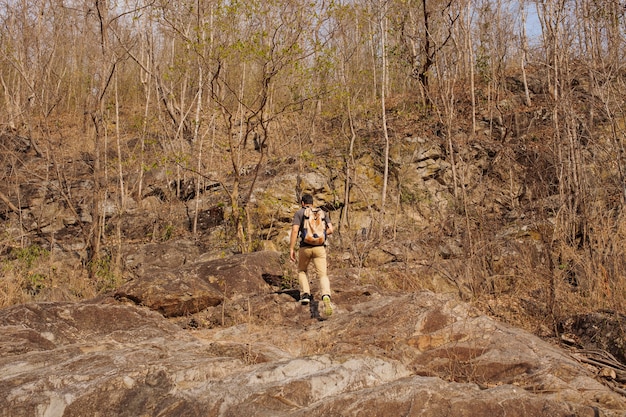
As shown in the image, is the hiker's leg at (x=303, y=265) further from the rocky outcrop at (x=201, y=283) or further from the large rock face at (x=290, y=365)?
the rocky outcrop at (x=201, y=283)

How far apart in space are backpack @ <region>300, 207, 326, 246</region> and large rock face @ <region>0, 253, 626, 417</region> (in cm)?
97

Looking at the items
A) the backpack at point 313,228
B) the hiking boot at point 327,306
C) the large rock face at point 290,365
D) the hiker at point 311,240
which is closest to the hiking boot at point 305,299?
the hiker at point 311,240

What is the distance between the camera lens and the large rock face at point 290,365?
11.8 ft

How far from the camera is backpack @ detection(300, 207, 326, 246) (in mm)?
7172

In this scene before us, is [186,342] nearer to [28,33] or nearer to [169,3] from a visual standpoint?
[169,3]

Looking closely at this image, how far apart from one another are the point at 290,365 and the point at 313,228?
3141 mm

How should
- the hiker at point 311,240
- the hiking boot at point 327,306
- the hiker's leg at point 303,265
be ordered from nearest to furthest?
1. the hiking boot at point 327,306
2. the hiker at point 311,240
3. the hiker's leg at point 303,265

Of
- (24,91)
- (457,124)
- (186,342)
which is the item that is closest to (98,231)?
Result: (186,342)

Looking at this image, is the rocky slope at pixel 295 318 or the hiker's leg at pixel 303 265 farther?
the hiker's leg at pixel 303 265

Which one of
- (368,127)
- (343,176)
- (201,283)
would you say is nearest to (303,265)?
(201,283)

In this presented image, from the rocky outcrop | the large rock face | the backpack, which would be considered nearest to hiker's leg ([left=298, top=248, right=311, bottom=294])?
the backpack

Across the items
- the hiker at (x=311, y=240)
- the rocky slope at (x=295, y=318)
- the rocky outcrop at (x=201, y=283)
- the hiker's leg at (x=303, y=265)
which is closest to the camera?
the rocky slope at (x=295, y=318)

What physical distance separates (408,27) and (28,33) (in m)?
12.0

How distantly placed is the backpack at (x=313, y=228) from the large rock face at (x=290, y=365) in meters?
0.97
